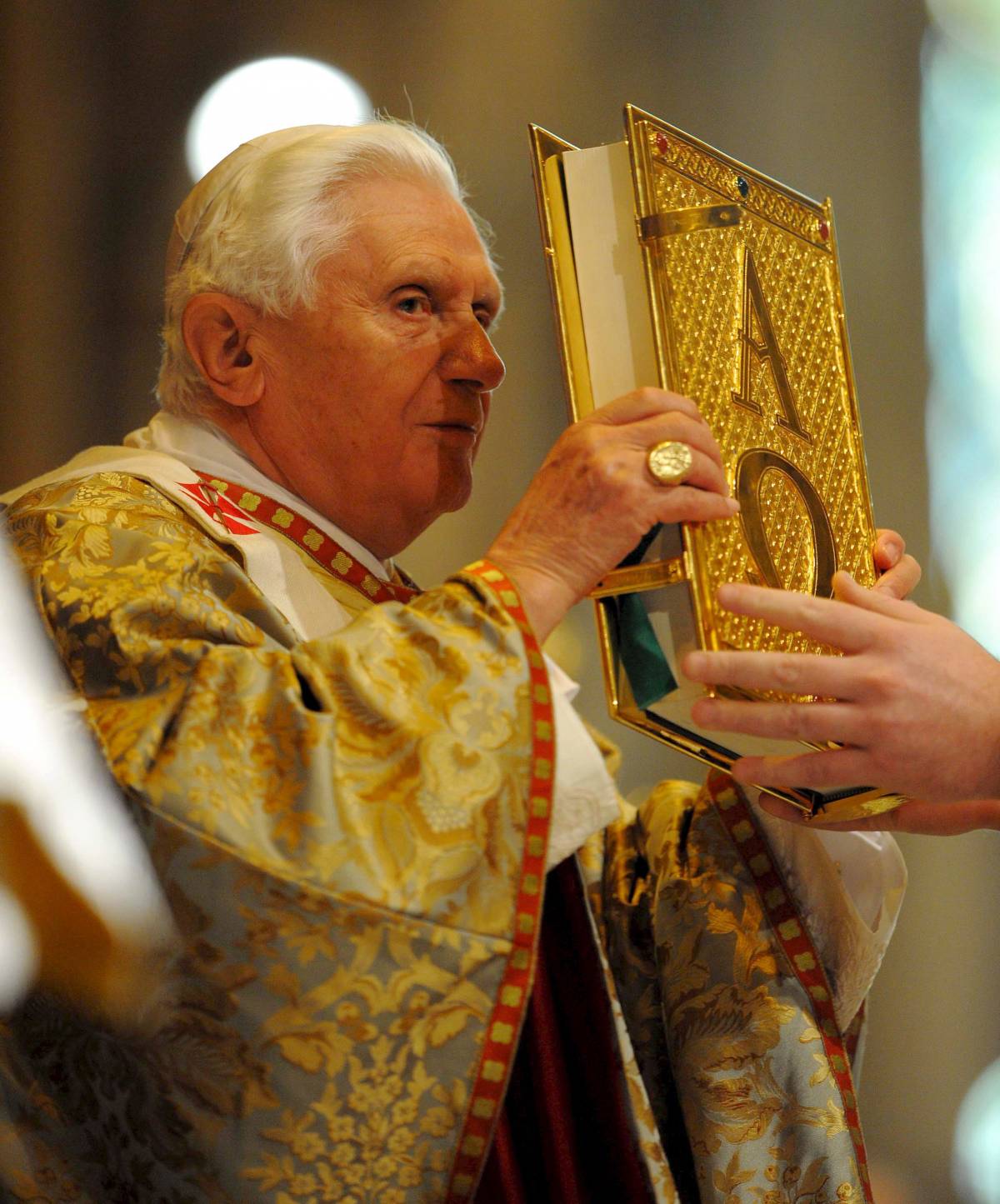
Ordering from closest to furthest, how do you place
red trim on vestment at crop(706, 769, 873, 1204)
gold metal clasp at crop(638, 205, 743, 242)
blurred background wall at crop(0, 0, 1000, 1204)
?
gold metal clasp at crop(638, 205, 743, 242)
red trim on vestment at crop(706, 769, 873, 1204)
blurred background wall at crop(0, 0, 1000, 1204)

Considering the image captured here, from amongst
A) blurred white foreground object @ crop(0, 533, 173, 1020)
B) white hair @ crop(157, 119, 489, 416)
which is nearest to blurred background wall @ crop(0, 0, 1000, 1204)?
white hair @ crop(157, 119, 489, 416)

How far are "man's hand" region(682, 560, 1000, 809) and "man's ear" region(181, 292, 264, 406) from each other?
0.80 metres

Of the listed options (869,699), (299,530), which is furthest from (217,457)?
(869,699)

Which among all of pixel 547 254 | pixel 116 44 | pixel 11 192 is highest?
pixel 116 44

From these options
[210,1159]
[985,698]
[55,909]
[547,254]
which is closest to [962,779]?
[985,698]

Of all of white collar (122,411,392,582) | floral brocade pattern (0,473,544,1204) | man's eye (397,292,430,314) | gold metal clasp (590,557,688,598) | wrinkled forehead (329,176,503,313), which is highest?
wrinkled forehead (329,176,503,313)

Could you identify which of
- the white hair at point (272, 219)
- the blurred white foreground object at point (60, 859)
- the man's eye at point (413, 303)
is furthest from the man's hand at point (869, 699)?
the white hair at point (272, 219)

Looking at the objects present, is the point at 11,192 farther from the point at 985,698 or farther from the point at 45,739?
the point at 985,698

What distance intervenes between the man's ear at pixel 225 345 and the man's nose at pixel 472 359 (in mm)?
250

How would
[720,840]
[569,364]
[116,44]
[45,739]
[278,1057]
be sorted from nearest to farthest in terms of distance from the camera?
1. [278,1057]
2. [45,739]
3. [569,364]
4. [720,840]
5. [116,44]

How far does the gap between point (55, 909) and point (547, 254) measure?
31.8 inches

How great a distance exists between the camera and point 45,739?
1.31m

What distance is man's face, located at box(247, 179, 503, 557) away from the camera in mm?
1781

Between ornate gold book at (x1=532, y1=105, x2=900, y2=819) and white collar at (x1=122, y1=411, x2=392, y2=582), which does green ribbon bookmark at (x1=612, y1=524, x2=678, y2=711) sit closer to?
ornate gold book at (x1=532, y1=105, x2=900, y2=819)
